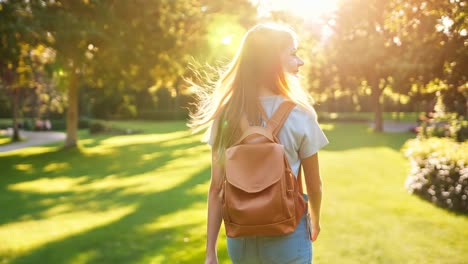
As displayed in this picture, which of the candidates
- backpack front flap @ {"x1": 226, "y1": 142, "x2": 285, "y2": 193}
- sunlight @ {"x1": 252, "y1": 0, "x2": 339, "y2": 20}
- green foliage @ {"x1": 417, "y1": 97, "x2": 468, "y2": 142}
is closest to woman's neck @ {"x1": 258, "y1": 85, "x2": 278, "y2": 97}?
backpack front flap @ {"x1": 226, "y1": 142, "x2": 285, "y2": 193}

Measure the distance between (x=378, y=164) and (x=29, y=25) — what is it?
12.6m

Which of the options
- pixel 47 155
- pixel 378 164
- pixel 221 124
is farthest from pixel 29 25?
pixel 221 124

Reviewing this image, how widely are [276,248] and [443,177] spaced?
8.01 meters

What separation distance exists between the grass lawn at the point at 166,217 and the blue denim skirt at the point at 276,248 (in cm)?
407

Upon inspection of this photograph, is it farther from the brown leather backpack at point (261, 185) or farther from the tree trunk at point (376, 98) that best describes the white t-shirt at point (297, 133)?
the tree trunk at point (376, 98)

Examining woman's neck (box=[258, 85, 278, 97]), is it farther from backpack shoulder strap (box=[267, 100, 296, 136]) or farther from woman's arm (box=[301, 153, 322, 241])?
woman's arm (box=[301, 153, 322, 241])

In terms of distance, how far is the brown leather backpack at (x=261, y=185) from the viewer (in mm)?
2203

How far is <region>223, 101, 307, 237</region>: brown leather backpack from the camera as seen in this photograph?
2203 millimetres

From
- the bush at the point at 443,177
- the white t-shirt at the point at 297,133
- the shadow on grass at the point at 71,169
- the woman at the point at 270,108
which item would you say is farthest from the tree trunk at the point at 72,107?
the white t-shirt at the point at 297,133

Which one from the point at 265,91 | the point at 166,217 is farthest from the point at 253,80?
the point at 166,217

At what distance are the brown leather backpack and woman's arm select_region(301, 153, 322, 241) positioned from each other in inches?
6.6

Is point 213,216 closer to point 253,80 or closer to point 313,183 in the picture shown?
point 313,183

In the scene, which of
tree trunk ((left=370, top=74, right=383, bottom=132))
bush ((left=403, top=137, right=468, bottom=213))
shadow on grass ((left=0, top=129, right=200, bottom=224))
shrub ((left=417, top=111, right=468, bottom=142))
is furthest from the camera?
tree trunk ((left=370, top=74, right=383, bottom=132))

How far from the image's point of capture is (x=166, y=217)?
29.0ft
